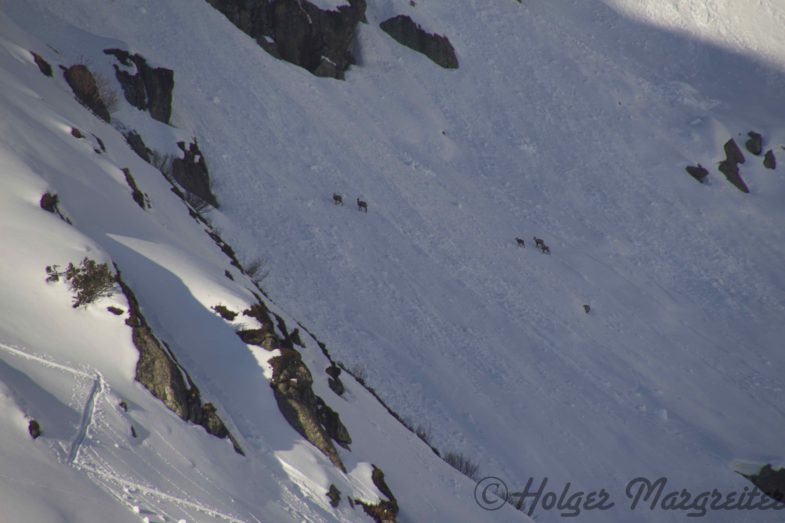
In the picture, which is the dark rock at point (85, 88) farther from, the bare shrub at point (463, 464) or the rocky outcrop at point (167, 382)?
the bare shrub at point (463, 464)

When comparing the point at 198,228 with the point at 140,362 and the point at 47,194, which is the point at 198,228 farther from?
the point at 140,362

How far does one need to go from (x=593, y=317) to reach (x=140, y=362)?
20.8 m

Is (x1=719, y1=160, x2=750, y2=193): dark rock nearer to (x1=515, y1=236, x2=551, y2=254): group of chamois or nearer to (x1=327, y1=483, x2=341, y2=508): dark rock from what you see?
(x1=515, y1=236, x2=551, y2=254): group of chamois

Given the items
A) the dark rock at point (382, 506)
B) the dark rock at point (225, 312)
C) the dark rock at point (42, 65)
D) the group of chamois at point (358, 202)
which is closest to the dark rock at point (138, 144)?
the dark rock at point (42, 65)

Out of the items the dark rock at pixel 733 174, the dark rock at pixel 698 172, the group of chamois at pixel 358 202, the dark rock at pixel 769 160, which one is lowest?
the group of chamois at pixel 358 202

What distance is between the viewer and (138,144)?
2453cm

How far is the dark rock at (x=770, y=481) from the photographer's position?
2362cm

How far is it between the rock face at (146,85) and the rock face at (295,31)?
28.0 ft

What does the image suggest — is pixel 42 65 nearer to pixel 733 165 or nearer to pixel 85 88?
pixel 85 88

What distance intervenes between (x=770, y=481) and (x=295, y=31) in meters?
27.9

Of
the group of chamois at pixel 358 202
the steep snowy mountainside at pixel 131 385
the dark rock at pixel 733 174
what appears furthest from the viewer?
the dark rock at pixel 733 174

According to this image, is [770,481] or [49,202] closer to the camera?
[49,202]

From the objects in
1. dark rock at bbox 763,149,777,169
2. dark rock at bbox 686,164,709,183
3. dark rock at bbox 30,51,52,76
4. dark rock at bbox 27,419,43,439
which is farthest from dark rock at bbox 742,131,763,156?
dark rock at bbox 27,419,43,439

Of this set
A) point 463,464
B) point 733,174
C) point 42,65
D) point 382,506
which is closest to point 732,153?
point 733,174
